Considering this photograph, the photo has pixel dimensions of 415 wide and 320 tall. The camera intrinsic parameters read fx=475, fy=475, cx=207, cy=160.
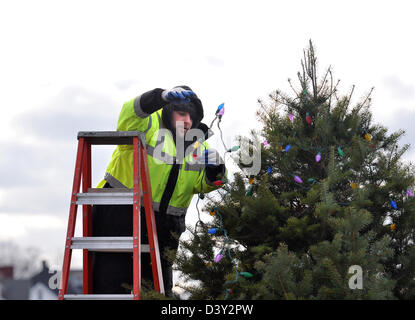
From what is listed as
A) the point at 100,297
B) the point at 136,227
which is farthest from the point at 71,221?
the point at 100,297

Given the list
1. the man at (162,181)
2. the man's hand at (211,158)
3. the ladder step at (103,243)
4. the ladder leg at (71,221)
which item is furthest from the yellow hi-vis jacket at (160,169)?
the ladder step at (103,243)

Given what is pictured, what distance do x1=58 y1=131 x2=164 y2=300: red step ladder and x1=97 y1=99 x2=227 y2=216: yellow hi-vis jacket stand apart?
400 millimetres

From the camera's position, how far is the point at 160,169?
423cm

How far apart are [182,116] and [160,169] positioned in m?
0.59

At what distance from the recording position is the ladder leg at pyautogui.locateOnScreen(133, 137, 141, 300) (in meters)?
3.27

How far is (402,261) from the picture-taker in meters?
3.30

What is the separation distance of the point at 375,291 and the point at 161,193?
2.15 meters

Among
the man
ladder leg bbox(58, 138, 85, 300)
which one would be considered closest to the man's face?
the man

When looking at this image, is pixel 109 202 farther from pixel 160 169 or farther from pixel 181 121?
pixel 181 121

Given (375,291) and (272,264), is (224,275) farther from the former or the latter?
(375,291)

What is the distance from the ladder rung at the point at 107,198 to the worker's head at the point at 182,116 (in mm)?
1196

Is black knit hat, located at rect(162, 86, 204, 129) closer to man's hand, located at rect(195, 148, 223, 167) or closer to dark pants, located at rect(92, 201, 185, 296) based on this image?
man's hand, located at rect(195, 148, 223, 167)

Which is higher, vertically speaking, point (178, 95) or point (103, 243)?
point (178, 95)
